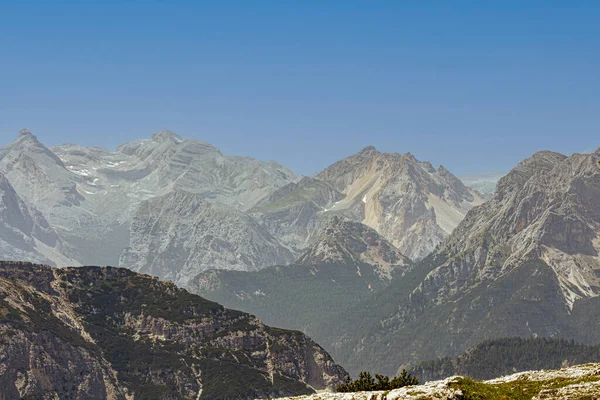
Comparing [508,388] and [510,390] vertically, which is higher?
[508,388]

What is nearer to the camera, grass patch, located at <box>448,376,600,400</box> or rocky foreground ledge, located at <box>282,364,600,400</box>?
rocky foreground ledge, located at <box>282,364,600,400</box>

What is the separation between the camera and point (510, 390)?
15888 cm

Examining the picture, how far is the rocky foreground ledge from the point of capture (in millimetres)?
147000

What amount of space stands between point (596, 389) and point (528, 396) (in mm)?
12169

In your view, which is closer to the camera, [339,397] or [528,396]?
[528,396]

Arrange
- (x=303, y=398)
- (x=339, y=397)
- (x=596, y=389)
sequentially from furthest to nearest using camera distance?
(x=303, y=398) → (x=339, y=397) → (x=596, y=389)

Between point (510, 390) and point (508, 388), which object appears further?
point (508, 388)

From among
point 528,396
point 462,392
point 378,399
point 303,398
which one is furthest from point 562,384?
point 303,398

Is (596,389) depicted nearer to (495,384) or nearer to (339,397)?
(495,384)

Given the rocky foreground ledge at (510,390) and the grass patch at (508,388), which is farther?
the grass patch at (508,388)

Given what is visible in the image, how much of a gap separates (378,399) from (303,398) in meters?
24.2

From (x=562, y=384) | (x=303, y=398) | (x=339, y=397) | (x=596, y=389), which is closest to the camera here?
A: (x=596, y=389)

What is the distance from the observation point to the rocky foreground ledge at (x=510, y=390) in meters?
147

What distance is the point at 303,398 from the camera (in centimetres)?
17662
